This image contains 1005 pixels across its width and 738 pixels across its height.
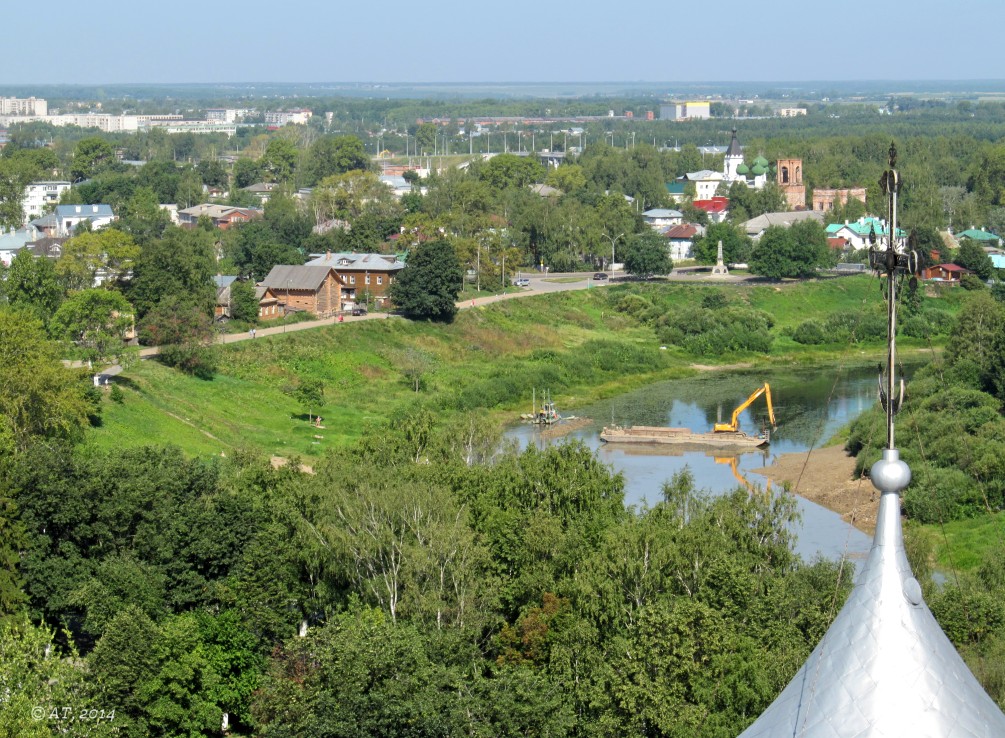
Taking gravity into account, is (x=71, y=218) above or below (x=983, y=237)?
above

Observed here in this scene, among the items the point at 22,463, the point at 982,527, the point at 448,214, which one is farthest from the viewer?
the point at 448,214

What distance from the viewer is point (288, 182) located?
8725 centimetres

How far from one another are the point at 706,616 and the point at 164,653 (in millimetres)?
5949

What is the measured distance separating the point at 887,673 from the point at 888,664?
0.06 m

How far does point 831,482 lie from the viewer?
106ft

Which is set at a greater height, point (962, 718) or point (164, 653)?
point (962, 718)

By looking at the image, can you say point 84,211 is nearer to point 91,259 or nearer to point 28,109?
point 91,259

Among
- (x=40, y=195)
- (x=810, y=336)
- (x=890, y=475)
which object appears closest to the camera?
(x=890, y=475)

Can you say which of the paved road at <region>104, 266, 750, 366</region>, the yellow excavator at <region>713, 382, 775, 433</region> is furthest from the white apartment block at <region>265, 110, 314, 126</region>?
the yellow excavator at <region>713, 382, 775, 433</region>

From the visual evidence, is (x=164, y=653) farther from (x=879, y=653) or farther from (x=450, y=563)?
(x=879, y=653)

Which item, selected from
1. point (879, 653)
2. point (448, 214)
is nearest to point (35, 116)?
point (448, 214)

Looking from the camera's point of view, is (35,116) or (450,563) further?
(35,116)

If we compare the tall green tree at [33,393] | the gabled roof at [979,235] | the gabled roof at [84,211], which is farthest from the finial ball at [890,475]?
the gabled roof at [84,211]

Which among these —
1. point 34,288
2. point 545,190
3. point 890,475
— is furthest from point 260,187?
point 890,475
